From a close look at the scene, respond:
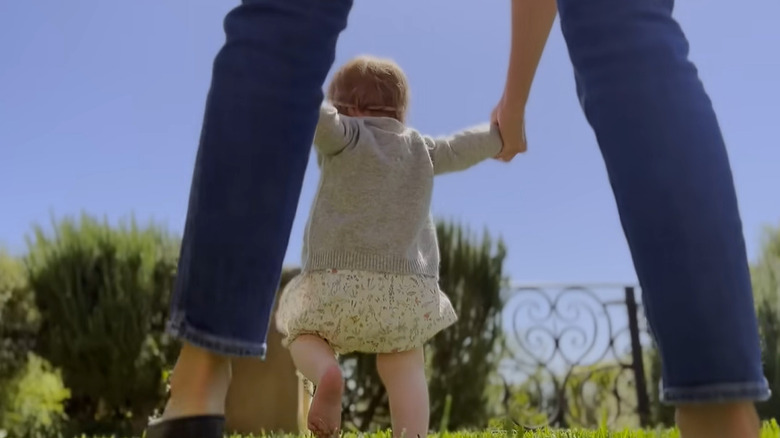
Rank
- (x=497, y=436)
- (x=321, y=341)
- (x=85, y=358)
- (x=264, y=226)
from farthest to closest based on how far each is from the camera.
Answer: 1. (x=85, y=358)
2. (x=321, y=341)
3. (x=497, y=436)
4. (x=264, y=226)

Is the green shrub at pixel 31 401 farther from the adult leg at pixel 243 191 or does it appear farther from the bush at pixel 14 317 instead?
the adult leg at pixel 243 191

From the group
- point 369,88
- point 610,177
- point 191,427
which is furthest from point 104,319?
point 610,177

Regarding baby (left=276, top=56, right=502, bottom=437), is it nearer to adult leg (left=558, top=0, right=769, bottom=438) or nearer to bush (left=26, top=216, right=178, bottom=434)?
adult leg (left=558, top=0, right=769, bottom=438)

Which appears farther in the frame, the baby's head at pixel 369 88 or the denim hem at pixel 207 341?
the baby's head at pixel 369 88

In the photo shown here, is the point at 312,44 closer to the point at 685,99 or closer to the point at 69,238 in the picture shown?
the point at 685,99

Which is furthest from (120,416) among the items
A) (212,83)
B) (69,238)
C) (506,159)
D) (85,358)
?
(212,83)

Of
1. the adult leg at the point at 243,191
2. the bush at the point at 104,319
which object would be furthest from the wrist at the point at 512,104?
the bush at the point at 104,319

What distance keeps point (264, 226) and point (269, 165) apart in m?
0.08

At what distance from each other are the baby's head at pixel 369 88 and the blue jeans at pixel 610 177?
57.6 inches

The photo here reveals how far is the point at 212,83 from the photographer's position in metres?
1.01

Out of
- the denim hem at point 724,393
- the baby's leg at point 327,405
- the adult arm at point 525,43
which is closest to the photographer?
the denim hem at point 724,393

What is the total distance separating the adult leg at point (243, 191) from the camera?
93 centimetres

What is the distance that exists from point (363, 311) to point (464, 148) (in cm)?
64

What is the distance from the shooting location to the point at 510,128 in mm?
2061
